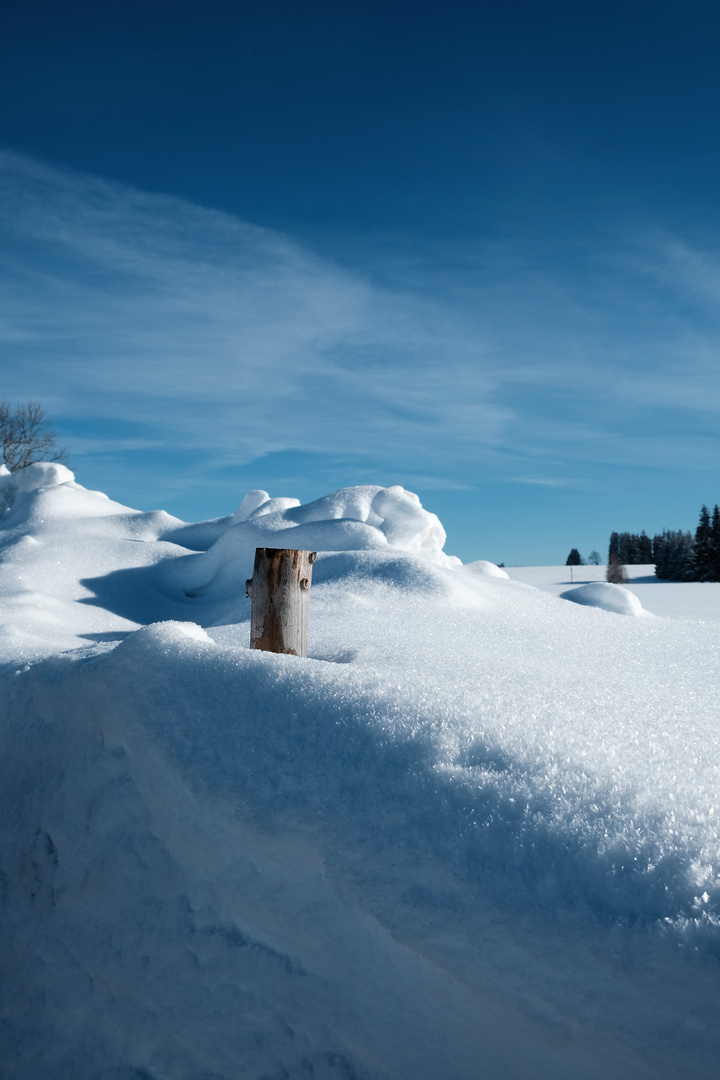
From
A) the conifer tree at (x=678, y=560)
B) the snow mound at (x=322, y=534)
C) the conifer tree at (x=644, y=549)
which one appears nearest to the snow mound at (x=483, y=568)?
the snow mound at (x=322, y=534)

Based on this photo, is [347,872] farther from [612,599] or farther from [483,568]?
[483,568]

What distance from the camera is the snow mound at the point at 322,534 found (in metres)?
9.26

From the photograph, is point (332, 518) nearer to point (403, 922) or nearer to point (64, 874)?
point (64, 874)

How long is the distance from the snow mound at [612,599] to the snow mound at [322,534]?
198 cm

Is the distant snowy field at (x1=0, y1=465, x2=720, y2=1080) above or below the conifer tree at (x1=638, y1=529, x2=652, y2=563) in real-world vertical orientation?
below

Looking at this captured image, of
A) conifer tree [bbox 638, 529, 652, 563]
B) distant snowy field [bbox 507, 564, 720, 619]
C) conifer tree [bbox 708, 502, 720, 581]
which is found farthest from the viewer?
conifer tree [bbox 638, 529, 652, 563]

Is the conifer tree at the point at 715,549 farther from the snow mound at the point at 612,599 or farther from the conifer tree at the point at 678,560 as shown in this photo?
the snow mound at the point at 612,599

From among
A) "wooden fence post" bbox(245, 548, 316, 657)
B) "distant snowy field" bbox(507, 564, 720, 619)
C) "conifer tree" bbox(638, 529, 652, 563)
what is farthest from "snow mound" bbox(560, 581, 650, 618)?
"conifer tree" bbox(638, 529, 652, 563)

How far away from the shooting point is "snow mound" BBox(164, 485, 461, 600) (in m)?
9.26

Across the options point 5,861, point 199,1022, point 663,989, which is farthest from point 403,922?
point 5,861

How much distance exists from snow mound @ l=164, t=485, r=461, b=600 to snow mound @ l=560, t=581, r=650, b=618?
1.98m

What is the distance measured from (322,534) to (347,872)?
749 centimetres

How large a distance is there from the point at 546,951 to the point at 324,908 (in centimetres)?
67

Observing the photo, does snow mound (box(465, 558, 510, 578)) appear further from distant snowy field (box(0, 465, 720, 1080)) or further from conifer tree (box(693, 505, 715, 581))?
conifer tree (box(693, 505, 715, 581))
